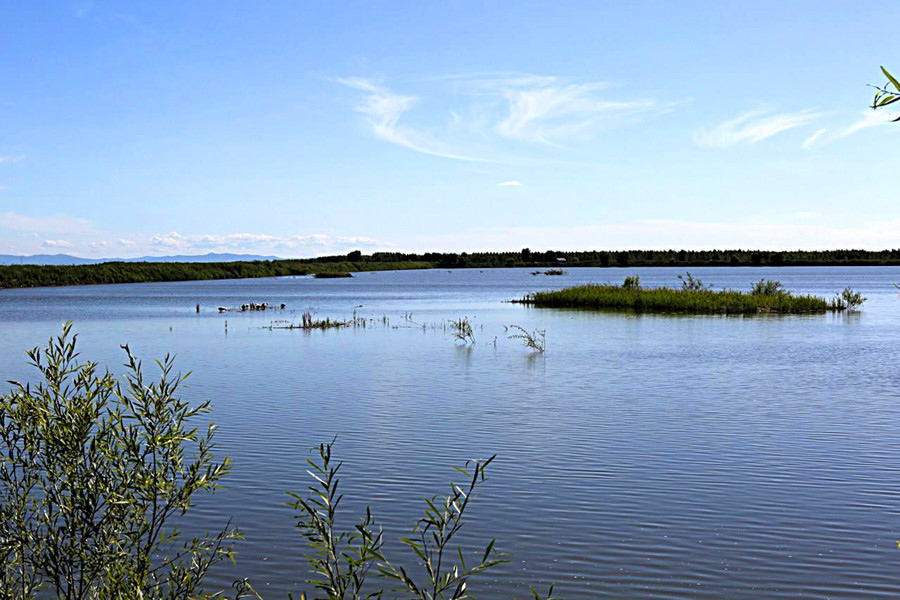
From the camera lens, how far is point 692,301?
48.2 meters

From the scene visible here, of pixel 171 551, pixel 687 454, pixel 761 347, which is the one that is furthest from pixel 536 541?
pixel 761 347

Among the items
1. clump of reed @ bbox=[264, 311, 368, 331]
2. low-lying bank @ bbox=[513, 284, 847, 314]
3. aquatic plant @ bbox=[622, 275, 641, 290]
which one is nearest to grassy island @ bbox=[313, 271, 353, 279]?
aquatic plant @ bbox=[622, 275, 641, 290]

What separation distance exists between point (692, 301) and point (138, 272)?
8423 cm

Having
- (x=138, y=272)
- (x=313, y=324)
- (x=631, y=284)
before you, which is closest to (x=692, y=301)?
(x=631, y=284)

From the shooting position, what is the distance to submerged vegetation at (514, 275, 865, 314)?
1866 inches

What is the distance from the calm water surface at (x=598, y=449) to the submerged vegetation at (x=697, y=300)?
1542 cm

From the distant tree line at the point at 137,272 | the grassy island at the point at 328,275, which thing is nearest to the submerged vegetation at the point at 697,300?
the distant tree line at the point at 137,272

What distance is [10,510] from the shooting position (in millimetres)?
6547

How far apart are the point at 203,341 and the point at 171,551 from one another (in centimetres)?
2463

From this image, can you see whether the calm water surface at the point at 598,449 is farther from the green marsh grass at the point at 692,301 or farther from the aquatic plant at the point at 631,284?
the aquatic plant at the point at 631,284

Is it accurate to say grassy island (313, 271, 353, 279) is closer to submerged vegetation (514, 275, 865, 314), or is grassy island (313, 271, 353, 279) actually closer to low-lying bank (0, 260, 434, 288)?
low-lying bank (0, 260, 434, 288)

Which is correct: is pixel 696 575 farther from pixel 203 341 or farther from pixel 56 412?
pixel 203 341

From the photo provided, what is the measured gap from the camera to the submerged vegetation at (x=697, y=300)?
47.4 meters

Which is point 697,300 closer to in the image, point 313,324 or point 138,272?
point 313,324
